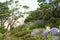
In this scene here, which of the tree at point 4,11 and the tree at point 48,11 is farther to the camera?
the tree at point 4,11

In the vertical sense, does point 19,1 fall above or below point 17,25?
above

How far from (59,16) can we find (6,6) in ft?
12.7

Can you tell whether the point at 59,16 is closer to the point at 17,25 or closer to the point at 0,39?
the point at 17,25

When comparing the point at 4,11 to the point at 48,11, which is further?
the point at 4,11

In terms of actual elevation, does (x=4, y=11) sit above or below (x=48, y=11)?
above

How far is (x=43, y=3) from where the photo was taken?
43.9 ft

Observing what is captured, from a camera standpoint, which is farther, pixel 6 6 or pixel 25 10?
pixel 25 10

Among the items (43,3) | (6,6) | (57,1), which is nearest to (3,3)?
(6,6)

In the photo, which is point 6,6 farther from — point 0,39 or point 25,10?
point 0,39

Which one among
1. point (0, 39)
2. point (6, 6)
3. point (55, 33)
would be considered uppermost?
point (6, 6)

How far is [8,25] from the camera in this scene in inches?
555

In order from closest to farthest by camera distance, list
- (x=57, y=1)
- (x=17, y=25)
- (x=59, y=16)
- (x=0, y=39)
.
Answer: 1. (x=0, y=39)
2. (x=57, y=1)
3. (x=59, y=16)
4. (x=17, y=25)

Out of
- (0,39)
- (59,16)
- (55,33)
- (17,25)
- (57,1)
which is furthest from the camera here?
(17,25)

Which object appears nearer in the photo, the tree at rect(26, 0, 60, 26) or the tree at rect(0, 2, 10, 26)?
the tree at rect(26, 0, 60, 26)
